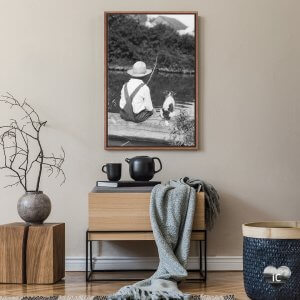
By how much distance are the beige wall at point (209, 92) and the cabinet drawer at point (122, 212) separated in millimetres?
484

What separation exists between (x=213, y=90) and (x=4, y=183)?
1421mm

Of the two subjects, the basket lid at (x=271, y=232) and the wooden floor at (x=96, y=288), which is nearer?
the basket lid at (x=271, y=232)

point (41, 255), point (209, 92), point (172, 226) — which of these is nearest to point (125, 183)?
point (172, 226)

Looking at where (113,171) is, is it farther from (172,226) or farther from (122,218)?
(172,226)

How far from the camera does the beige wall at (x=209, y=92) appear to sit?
4133 mm

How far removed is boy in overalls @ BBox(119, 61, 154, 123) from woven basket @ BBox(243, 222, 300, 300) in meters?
1.36

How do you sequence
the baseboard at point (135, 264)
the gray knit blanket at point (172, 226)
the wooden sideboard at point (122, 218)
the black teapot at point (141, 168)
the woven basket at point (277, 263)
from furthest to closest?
the baseboard at point (135, 264) → the black teapot at point (141, 168) → the wooden sideboard at point (122, 218) → the gray knit blanket at point (172, 226) → the woven basket at point (277, 263)

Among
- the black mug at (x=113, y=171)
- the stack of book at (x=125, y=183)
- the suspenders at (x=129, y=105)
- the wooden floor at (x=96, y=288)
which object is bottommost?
the wooden floor at (x=96, y=288)

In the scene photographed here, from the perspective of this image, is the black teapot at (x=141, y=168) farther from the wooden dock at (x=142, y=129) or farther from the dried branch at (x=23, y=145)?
the dried branch at (x=23, y=145)

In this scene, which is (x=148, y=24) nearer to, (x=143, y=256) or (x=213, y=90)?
(x=213, y=90)


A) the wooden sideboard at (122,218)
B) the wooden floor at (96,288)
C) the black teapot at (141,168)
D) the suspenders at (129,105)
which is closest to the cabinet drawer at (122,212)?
the wooden sideboard at (122,218)

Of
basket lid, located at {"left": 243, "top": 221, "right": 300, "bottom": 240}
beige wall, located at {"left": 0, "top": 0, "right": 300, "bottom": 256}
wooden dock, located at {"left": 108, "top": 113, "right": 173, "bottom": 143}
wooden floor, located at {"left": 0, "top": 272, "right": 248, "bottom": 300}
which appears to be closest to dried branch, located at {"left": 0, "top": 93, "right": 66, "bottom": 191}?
beige wall, located at {"left": 0, "top": 0, "right": 300, "bottom": 256}

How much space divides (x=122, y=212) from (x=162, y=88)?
892mm

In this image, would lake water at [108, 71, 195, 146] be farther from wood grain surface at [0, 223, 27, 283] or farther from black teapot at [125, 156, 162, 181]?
wood grain surface at [0, 223, 27, 283]
